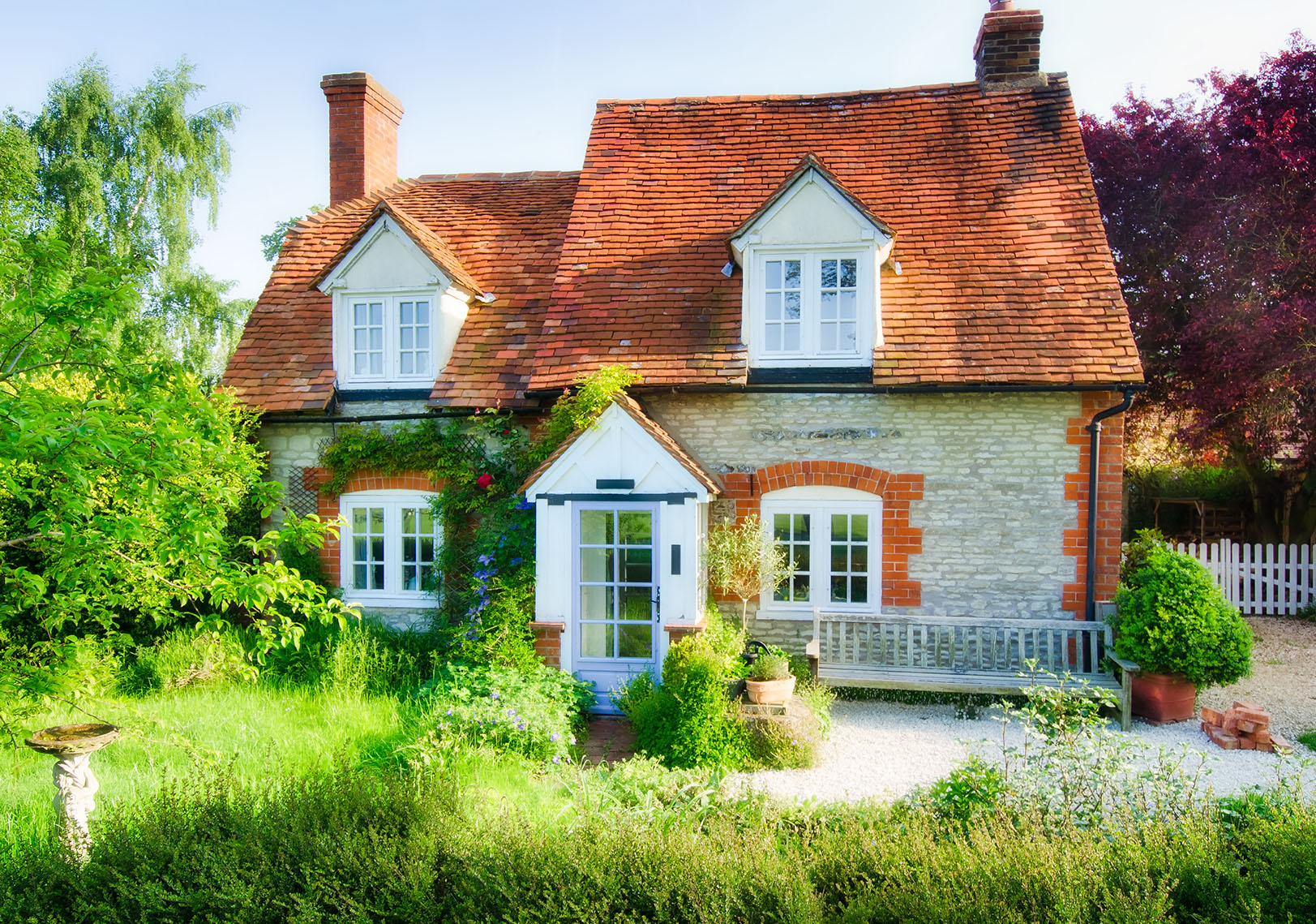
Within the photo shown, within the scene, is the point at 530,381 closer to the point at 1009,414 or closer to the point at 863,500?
the point at 863,500

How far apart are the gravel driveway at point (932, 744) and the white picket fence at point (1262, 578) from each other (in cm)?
400

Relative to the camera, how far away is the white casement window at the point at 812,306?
968 centimetres

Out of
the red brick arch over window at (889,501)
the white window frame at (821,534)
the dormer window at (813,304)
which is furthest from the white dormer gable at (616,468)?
the dormer window at (813,304)

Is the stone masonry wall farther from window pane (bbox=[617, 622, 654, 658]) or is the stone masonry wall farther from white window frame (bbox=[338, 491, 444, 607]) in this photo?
white window frame (bbox=[338, 491, 444, 607])

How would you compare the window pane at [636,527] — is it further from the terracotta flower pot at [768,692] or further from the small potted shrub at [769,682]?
the terracotta flower pot at [768,692]

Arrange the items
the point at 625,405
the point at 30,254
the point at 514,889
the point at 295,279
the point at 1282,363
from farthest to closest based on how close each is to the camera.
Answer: the point at 1282,363, the point at 295,279, the point at 625,405, the point at 30,254, the point at 514,889

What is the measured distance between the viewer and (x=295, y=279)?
40.9ft

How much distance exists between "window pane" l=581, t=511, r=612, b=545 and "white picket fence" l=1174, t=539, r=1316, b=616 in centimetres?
1101

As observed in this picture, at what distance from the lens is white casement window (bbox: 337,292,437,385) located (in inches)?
432

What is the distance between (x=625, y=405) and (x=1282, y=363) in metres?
12.0

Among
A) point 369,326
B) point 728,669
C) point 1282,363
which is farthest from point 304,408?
point 1282,363

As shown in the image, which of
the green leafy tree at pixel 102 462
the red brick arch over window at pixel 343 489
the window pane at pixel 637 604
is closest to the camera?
the green leafy tree at pixel 102 462

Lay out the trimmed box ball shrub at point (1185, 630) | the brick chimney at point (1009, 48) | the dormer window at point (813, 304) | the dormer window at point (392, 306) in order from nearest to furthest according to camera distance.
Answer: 1. the trimmed box ball shrub at point (1185, 630)
2. the dormer window at point (813, 304)
3. the dormer window at point (392, 306)
4. the brick chimney at point (1009, 48)

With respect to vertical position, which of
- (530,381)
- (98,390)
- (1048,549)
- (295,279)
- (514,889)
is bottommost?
(514,889)
